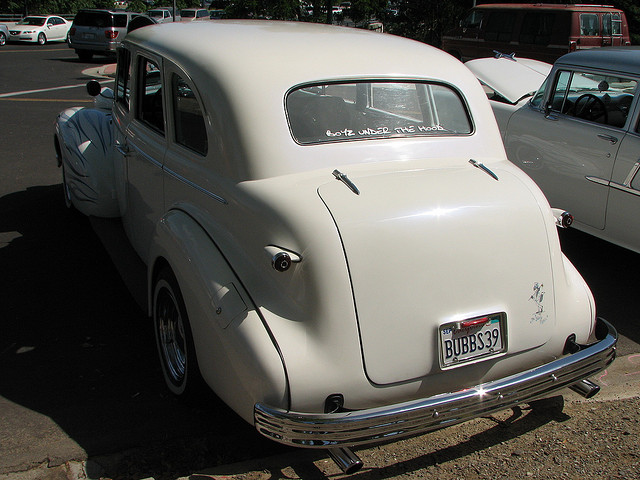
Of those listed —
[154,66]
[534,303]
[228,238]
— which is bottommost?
[534,303]

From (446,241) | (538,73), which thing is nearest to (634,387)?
(446,241)

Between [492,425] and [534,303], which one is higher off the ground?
[534,303]

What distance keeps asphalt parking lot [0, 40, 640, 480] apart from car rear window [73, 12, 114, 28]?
17141 mm

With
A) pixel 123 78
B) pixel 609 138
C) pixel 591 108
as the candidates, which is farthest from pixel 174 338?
pixel 591 108

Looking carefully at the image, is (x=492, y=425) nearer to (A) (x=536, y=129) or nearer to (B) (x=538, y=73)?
(A) (x=536, y=129)

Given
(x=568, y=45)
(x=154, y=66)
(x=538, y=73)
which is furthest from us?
(x=568, y=45)

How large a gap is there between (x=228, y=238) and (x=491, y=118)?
1.78m

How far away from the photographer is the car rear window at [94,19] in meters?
22.6

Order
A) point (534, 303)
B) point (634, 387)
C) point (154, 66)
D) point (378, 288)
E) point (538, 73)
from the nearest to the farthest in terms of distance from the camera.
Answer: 1. point (378, 288)
2. point (534, 303)
3. point (634, 387)
4. point (154, 66)
5. point (538, 73)

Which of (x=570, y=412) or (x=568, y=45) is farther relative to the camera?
(x=568, y=45)

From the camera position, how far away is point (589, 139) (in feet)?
18.0

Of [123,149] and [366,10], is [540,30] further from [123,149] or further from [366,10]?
[123,149]

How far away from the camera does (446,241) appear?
296 centimetres

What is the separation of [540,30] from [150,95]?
47.4 ft
